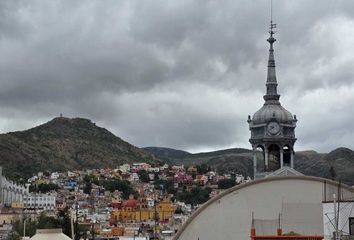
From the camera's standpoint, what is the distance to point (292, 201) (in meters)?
35.6

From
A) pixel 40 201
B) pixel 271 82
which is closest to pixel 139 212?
pixel 40 201

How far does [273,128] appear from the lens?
49.5 metres

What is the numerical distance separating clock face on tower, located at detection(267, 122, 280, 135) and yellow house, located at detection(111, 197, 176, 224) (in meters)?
105

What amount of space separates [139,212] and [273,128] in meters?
113

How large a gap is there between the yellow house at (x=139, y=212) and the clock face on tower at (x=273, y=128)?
10494 centimetres

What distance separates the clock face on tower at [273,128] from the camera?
161ft

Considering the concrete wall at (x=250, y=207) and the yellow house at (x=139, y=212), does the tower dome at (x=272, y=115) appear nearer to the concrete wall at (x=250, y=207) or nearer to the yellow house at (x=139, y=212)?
the concrete wall at (x=250, y=207)

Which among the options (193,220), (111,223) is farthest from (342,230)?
(111,223)

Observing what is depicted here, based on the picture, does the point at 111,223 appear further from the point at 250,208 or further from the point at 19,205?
the point at 250,208

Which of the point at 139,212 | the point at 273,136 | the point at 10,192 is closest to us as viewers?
the point at 273,136

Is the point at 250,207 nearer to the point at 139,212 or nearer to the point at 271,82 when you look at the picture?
the point at 271,82

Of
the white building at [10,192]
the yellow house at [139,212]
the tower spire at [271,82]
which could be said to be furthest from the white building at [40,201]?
the tower spire at [271,82]

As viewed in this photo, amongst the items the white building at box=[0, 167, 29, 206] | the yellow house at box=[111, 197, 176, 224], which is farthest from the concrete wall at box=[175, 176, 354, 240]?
the white building at box=[0, 167, 29, 206]

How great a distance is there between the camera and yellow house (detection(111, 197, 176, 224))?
514 feet
